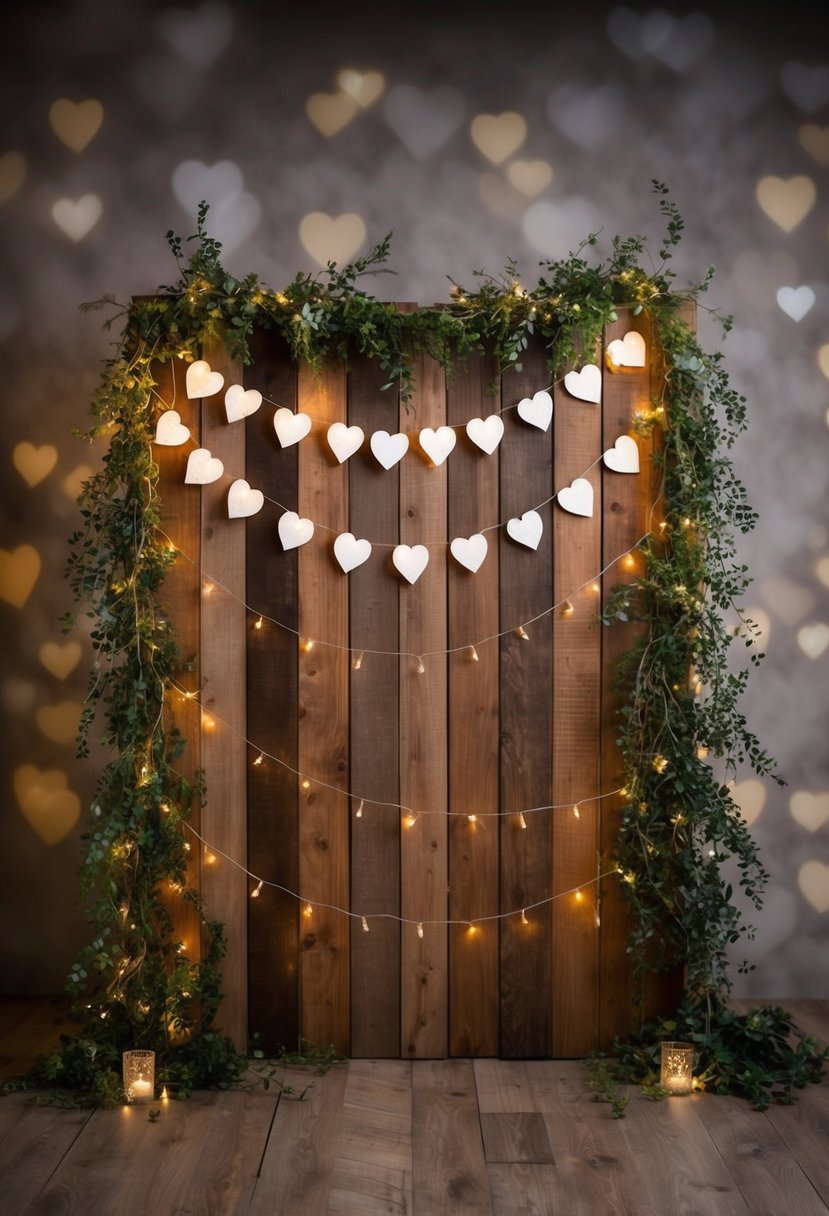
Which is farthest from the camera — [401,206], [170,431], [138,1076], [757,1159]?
[401,206]

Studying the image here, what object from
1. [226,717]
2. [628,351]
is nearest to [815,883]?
[628,351]

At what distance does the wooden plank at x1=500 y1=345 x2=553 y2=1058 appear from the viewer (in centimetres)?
266

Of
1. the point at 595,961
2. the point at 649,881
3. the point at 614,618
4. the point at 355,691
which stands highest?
the point at 614,618

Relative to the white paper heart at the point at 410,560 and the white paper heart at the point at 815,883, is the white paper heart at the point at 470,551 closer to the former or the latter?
the white paper heart at the point at 410,560

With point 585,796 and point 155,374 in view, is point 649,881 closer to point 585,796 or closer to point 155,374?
point 585,796

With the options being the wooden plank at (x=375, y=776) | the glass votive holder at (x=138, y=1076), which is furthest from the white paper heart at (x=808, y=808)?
the glass votive holder at (x=138, y=1076)

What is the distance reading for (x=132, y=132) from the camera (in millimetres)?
3199

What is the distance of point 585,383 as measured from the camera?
2.62 m

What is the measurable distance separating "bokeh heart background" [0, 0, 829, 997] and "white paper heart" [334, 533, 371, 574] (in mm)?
977

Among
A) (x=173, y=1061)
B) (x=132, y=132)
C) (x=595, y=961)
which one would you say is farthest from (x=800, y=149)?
(x=173, y=1061)

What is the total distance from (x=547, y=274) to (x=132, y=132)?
1367mm

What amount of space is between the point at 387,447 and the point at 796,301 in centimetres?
150

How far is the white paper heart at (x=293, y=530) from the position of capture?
8.58ft

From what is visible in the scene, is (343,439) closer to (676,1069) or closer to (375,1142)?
(375,1142)
